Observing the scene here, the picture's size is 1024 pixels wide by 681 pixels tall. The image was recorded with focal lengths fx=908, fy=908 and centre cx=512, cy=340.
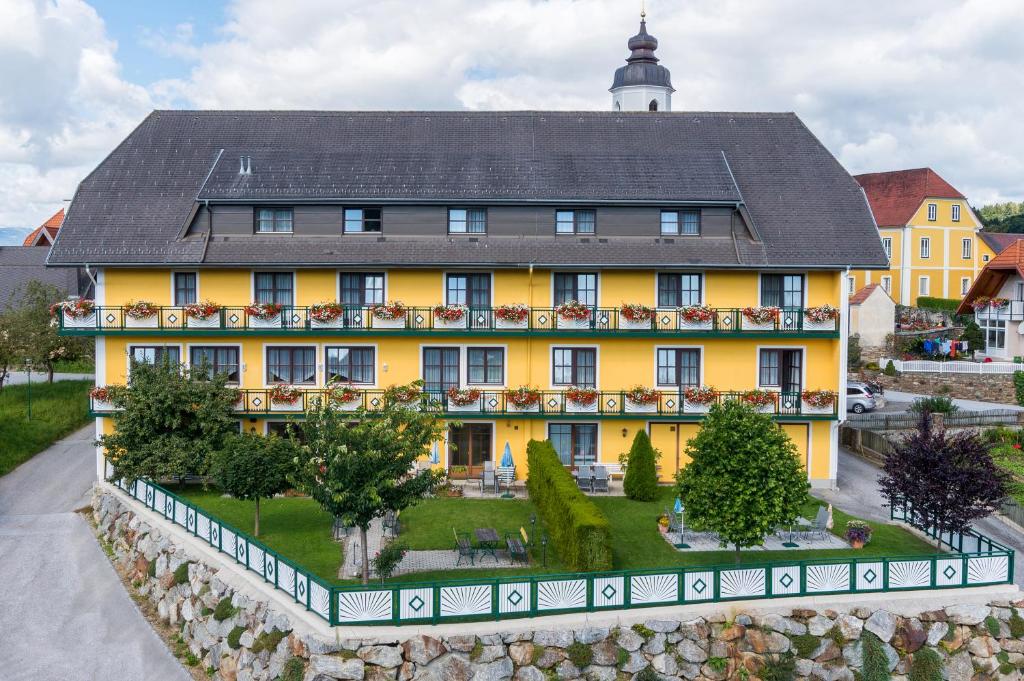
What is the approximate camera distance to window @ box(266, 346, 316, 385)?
101ft

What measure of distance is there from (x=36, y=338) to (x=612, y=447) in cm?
A: 2697

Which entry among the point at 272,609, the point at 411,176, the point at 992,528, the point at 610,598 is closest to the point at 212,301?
the point at 411,176

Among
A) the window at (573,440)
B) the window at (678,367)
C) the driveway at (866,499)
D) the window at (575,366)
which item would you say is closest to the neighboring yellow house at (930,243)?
the driveway at (866,499)

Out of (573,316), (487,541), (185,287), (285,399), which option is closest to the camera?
(487,541)

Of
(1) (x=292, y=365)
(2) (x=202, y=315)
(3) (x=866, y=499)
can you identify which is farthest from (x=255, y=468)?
(3) (x=866, y=499)

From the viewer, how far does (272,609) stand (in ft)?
64.7

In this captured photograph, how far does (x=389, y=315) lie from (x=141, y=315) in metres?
8.16

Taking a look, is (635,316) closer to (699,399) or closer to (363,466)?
(699,399)

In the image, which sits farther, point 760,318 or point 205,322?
point 760,318

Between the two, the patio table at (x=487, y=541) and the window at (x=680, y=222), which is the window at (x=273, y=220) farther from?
the patio table at (x=487, y=541)

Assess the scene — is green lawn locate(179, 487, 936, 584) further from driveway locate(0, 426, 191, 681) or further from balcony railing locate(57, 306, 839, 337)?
balcony railing locate(57, 306, 839, 337)

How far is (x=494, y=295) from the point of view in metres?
31.0

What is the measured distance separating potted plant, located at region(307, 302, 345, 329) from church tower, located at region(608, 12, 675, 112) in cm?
3072

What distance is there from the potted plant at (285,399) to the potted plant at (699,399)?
502 inches
